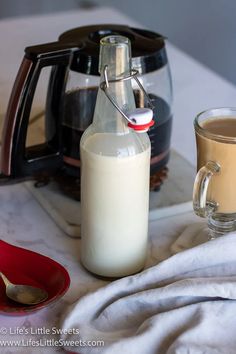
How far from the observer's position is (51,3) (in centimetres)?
218

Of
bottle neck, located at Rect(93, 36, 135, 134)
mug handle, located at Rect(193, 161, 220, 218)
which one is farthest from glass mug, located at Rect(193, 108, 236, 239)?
bottle neck, located at Rect(93, 36, 135, 134)

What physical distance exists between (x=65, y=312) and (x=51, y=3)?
5.41ft

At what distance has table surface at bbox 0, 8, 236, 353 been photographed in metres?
0.77

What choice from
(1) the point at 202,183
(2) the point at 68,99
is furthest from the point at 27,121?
(1) the point at 202,183

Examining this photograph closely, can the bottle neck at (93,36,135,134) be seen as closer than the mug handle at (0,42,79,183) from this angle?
Yes

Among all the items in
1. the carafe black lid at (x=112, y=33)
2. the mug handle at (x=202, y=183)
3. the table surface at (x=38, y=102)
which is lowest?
the table surface at (x=38, y=102)

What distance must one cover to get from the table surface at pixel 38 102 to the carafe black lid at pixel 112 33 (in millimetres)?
194

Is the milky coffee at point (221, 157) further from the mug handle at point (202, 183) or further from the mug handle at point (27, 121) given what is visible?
the mug handle at point (27, 121)

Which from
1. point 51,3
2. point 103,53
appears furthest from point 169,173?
point 51,3

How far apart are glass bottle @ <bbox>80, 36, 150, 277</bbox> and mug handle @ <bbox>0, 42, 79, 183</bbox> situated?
0.12m

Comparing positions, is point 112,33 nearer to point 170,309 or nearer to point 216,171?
point 216,171

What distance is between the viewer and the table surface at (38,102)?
768mm

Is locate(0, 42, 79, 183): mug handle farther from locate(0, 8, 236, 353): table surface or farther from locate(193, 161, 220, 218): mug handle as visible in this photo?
locate(193, 161, 220, 218): mug handle

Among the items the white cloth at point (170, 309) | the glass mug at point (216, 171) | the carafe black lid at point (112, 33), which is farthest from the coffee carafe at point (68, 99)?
the white cloth at point (170, 309)
